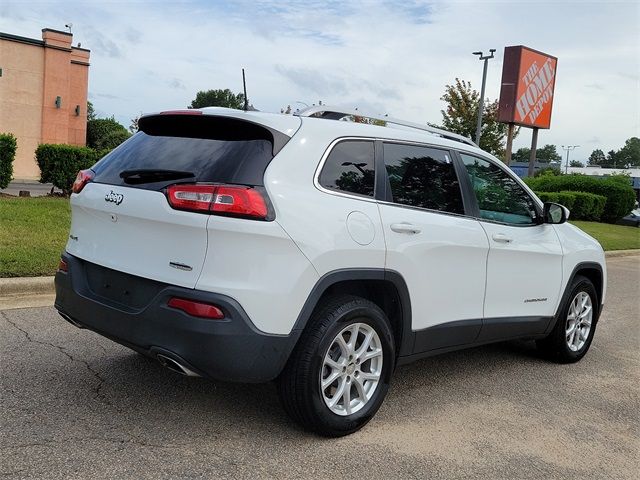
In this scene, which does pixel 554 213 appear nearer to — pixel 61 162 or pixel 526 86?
pixel 61 162

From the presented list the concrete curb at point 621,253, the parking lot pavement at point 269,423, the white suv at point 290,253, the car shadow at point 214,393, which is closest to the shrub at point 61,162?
the parking lot pavement at point 269,423

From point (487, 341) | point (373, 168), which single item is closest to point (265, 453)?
point (373, 168)

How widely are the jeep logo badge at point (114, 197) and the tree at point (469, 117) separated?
111ft

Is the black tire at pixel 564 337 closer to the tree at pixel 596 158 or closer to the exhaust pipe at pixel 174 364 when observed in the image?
the exhaust pipe at pixel 174 364

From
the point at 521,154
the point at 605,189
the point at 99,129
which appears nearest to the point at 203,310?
the point at 605,189

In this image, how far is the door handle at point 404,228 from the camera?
148 inches

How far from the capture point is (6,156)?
12008mm

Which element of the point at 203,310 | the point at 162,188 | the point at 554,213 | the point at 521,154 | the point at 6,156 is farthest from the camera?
the point at 521,154

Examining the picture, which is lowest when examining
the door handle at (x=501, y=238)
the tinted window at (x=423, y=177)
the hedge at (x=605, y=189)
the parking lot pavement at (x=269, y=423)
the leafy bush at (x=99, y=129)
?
the parking lot pavement at (x=269, y=423)

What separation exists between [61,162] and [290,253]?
36.4ft

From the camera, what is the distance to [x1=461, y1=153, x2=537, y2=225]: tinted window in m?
4.59

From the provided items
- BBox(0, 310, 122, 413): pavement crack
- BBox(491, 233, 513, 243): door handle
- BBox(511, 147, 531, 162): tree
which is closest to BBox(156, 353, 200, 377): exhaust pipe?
BBox(0, 310, 122, 413): pavement crack

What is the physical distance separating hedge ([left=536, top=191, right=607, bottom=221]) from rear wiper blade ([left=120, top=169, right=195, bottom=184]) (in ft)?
74.0

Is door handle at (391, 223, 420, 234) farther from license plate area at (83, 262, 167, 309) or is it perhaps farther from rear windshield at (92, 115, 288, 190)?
license plate area at (83, 262, 167, 309)
